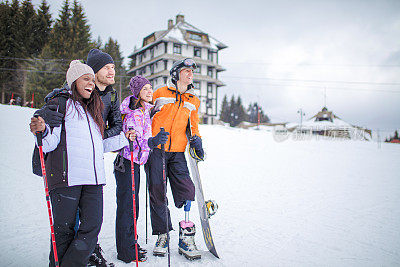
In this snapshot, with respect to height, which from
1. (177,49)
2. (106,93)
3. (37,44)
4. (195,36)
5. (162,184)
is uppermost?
(195,36)

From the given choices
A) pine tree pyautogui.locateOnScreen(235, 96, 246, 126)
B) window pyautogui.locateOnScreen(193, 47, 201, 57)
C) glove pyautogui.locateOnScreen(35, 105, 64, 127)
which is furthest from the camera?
pine tree pyautogui.locateOnScreen(235, 96, 246, 126)

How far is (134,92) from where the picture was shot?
3055 mm

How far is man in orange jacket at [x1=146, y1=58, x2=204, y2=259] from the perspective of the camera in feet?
9.74

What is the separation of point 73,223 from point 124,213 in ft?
2.72

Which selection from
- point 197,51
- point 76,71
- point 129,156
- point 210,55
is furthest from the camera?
point 210,55

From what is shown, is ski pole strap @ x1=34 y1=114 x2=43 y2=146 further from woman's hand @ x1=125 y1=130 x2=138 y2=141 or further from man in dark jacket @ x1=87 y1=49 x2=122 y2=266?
woman's hand @ x1=125 y1=130 x2=138 y2=141

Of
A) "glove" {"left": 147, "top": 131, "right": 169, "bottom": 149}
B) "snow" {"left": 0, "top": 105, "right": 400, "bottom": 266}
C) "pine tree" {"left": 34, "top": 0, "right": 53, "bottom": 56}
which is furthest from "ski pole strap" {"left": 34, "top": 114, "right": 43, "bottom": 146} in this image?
"pine tree" {"left": 34, "top": 0, "right": 53, "bottom": 56}

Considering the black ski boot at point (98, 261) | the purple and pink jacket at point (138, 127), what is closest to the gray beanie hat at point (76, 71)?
the purple and pink jacket at point (138, 127)

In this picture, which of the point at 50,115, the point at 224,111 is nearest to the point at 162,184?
the point at 50,115

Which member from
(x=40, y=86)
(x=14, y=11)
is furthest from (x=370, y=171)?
(x=14, y=11)

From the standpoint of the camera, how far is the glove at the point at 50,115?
6.04 ft

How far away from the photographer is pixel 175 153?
317 cm

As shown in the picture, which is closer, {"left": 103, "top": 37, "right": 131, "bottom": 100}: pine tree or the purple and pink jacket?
the purple and pink jacket

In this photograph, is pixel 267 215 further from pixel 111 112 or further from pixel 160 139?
pixel 111 112
